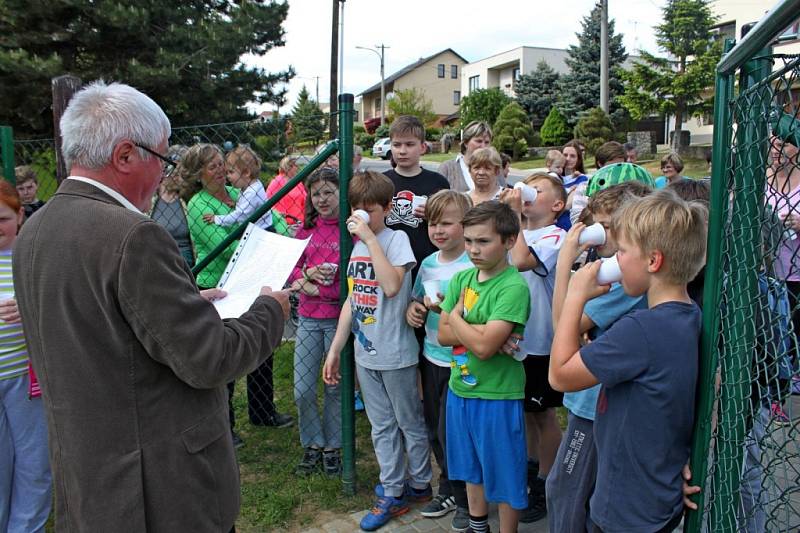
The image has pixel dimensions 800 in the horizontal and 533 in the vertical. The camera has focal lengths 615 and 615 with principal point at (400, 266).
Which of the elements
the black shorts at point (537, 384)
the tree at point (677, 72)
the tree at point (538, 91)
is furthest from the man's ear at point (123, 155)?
the tree at point (538, 91)

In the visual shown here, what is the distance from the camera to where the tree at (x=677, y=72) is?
27312 millimetres

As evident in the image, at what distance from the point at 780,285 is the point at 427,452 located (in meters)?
2.20

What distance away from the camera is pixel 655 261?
183cm

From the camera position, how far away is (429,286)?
3.14 metres

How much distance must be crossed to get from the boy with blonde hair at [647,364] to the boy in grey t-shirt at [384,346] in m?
1.39

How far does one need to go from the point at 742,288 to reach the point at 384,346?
1.89m

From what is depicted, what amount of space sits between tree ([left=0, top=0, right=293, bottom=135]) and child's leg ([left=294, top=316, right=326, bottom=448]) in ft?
32.9

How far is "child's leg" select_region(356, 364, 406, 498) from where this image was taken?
3303 millimetres

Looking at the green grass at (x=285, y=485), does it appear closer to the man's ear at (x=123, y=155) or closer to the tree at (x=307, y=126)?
the tree at (x=307, y=126)

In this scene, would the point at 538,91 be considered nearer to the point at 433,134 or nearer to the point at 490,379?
the point at 433,134

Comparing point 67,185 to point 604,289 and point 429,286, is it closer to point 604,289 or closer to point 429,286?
point 604,289

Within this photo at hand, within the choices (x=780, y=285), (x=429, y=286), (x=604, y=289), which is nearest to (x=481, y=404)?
(x=429, y=286)

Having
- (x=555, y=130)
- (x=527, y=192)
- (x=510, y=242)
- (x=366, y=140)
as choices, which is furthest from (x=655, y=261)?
(x=366, y=140)

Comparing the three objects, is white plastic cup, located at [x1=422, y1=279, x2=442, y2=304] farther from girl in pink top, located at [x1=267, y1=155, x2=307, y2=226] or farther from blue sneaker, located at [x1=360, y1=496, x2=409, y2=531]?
girl in pink top, located at [x1=267, y1=155, x2=307, y2=226]
